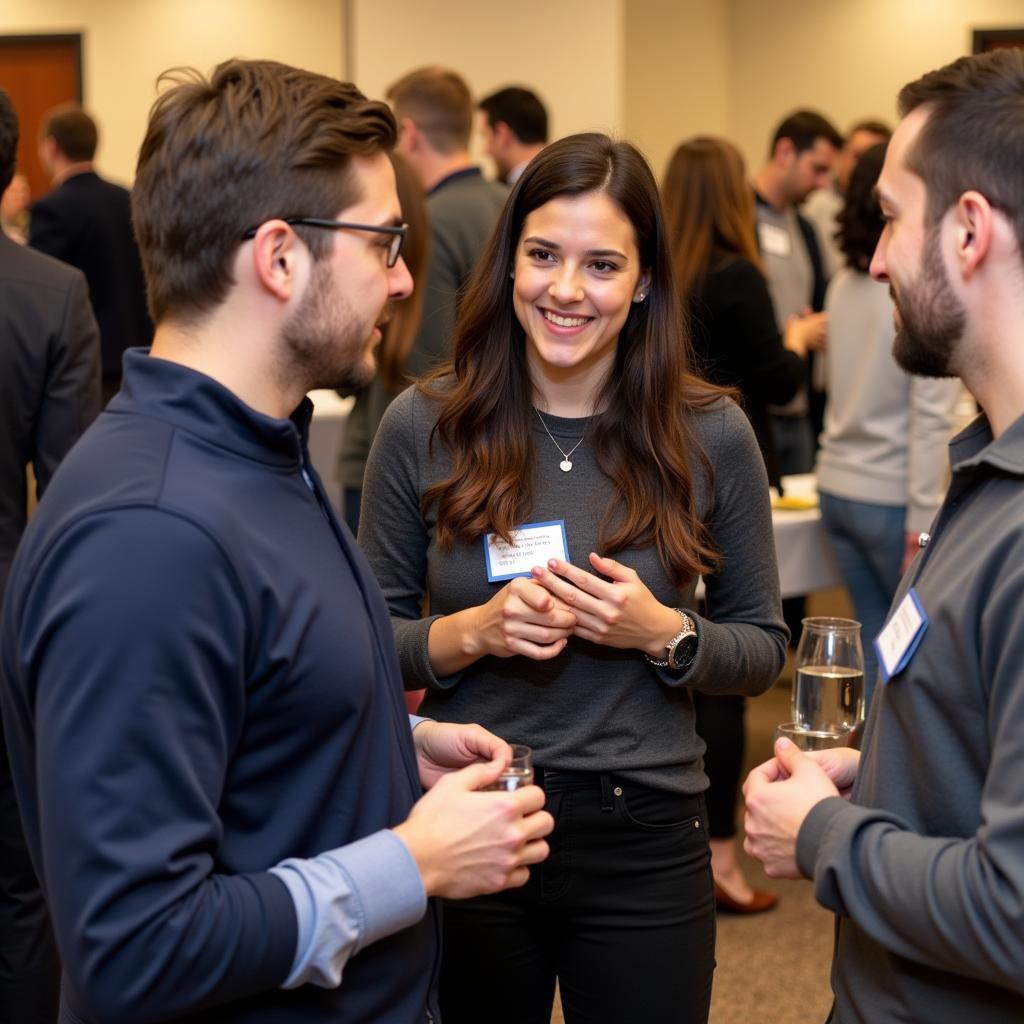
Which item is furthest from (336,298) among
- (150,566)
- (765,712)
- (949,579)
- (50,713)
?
(765,712)

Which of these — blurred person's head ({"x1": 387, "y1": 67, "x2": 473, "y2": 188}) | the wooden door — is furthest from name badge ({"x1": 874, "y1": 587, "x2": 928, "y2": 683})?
→ the wooden door

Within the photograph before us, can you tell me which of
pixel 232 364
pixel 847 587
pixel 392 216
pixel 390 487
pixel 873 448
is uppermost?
pixel 392 216

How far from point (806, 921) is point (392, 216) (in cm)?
252

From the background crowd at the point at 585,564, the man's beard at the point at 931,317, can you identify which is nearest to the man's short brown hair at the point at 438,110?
the background crowd at the point at 585,564

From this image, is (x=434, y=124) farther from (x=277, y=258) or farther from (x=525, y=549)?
(x=277, y=258)

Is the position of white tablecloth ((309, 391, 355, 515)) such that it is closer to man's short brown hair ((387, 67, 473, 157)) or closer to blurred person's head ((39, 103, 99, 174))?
man's short brown hair ((387, 67, 473, 157))

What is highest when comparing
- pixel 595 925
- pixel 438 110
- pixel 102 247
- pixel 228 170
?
pixel 438 110

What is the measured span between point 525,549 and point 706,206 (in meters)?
2.04

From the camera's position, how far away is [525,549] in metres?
1.73

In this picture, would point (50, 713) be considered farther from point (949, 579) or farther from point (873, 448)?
point (873, 448)

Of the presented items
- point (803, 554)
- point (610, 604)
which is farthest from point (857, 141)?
point (610, 604)

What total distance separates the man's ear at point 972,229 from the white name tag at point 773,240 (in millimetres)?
3752

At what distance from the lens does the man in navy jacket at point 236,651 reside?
99 cm

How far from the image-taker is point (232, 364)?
45.8 inches
